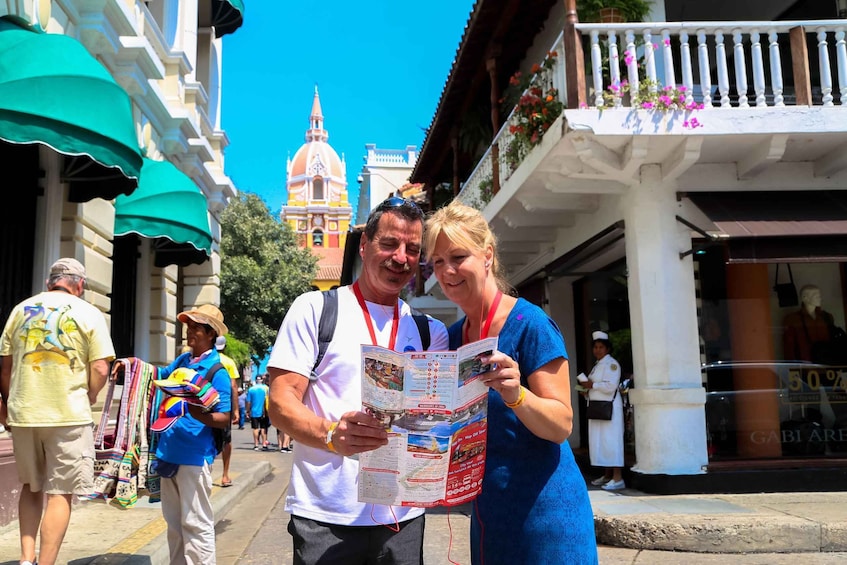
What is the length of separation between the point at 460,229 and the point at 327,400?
67cm

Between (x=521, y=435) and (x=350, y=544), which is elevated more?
(x=521, y=435)

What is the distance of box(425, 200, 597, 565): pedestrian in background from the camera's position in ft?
6.72

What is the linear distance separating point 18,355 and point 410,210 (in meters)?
3.44

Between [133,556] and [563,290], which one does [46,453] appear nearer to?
[133,556]

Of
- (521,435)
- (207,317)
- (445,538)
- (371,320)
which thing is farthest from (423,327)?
(445,538)

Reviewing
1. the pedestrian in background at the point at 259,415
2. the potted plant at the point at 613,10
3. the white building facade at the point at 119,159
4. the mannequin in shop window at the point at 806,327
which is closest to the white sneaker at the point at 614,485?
the mannequin in shop window at the point at 806,327

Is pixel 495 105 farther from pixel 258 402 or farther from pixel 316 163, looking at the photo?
pixel 316 163

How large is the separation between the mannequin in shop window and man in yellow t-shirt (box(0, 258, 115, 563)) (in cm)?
765

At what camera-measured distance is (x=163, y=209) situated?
9.29 meters

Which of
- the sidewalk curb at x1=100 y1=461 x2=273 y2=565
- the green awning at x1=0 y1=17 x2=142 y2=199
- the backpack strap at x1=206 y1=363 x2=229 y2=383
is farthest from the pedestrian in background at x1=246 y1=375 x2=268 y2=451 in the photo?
the backpack strap at x1=206 y1=363 x2=229 y2=383

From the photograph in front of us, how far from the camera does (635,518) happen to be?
5891 millimetres

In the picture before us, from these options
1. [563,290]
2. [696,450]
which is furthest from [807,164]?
[563,290]

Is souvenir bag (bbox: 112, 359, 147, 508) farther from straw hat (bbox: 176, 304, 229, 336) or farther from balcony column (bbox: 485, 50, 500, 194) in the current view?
balcony column (bbox: 485, 50, 500, 194)

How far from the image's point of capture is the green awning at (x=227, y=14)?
1431 centimetres
